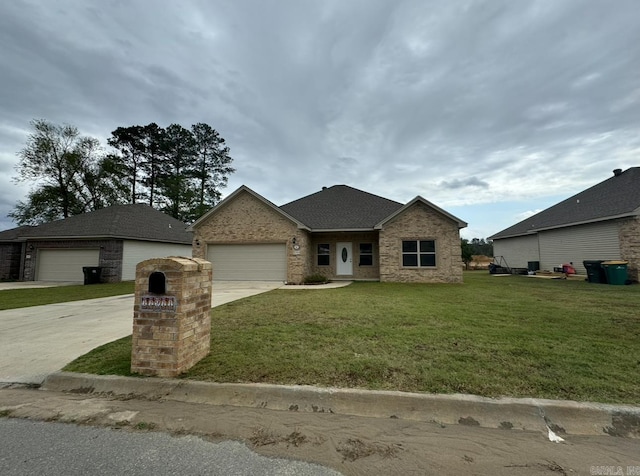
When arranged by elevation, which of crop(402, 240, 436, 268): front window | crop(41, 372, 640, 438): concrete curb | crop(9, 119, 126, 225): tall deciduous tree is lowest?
crop(41, 372, 640, 438): concrete curb

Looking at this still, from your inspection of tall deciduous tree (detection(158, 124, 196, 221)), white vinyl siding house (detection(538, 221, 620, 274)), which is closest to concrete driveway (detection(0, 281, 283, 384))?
white vinyl siding house (detection(538, 221, 620, 274))

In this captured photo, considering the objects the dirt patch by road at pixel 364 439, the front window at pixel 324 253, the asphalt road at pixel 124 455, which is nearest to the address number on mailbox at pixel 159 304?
the dirt patch by road at pixel 364 439

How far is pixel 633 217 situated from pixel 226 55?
64.7 ft

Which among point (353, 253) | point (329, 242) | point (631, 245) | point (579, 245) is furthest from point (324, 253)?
point (631, 245)

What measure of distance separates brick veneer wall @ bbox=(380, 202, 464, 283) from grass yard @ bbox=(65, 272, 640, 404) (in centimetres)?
738

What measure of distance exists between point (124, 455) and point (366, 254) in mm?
15255

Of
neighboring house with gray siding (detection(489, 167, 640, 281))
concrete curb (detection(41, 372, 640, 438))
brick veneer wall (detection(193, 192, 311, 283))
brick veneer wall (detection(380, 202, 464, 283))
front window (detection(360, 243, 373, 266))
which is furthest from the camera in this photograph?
front window (detection(360, 243, 373, 266))

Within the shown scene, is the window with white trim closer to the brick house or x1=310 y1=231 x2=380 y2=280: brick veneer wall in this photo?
the brick house

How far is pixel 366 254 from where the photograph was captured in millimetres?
16938

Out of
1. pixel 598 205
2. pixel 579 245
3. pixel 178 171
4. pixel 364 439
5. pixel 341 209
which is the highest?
pixel 178 171

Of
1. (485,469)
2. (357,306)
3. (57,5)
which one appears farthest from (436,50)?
(485,469)

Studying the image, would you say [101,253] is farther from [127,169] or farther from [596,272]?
[596,272]

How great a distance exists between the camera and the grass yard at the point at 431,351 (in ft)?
10.8

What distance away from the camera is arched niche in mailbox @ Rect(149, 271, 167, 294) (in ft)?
12.3
